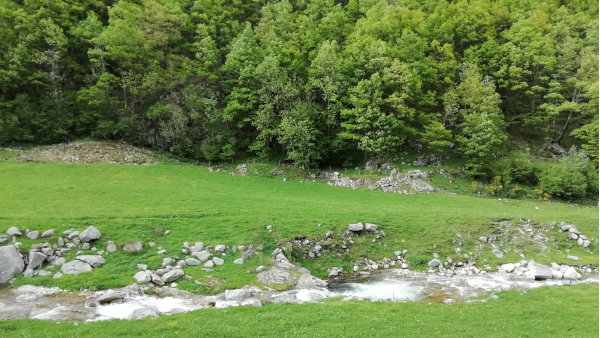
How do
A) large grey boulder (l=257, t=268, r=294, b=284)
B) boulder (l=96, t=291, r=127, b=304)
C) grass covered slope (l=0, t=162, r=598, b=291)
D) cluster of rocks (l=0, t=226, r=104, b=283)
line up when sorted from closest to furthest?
boulder (l=96, t=291, r=127, b=304) → cluster of rocks (l=0, t=226, r=104, b=283) → large grey boulder (l=257, t=268, r=294, b=284) → grass covered slope (l=0, t=162, r=598, b=291)

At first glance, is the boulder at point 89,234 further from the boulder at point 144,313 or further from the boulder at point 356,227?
the boulder at point 356,227

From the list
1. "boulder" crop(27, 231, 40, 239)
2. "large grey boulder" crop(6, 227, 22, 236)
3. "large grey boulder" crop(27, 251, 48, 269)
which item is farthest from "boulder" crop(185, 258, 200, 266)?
"large grey boulder" crop(6, 227, 22, 236)

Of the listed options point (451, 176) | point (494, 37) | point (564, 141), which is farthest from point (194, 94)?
point (564, 141)

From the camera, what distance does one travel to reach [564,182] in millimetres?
38219

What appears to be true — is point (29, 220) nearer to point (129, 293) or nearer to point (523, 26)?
point (129, 293)

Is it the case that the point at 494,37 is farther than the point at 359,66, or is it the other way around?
the point at 494,37

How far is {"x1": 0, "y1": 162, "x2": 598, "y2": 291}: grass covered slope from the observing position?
23.7 meters

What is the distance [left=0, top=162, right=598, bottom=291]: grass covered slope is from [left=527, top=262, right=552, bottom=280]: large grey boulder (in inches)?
56.9

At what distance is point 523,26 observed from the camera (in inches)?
2208

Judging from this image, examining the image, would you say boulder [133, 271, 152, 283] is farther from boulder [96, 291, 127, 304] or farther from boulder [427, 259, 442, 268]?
boulder [427, 259, 442, 268]

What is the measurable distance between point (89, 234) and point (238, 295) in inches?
474

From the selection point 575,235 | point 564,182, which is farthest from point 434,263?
point 564,182

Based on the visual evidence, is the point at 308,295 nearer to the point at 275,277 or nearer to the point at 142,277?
the point at 275,277

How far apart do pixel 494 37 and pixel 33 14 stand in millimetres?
76447
